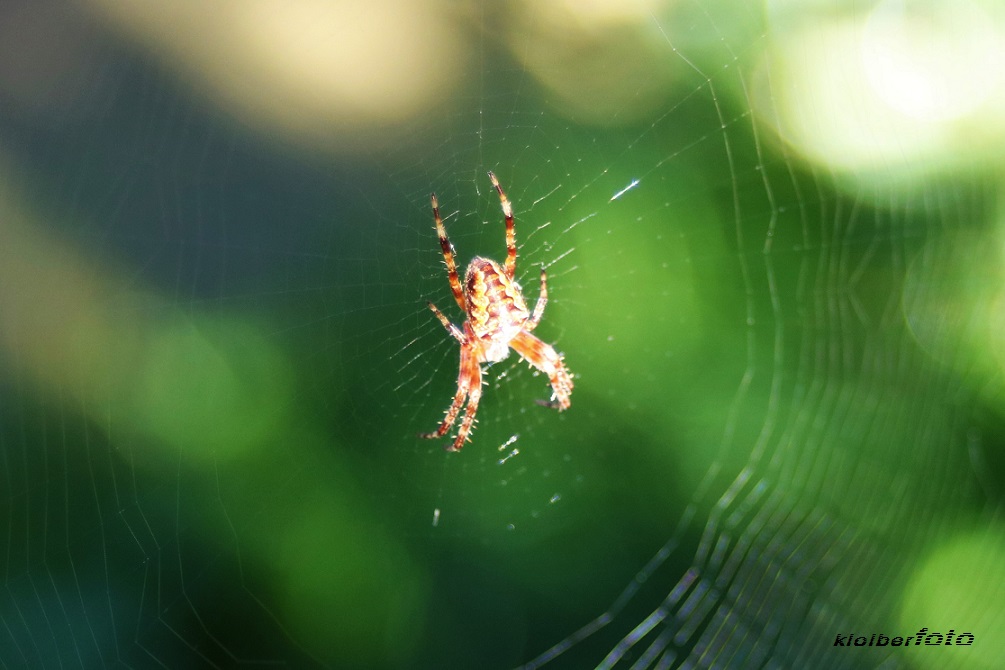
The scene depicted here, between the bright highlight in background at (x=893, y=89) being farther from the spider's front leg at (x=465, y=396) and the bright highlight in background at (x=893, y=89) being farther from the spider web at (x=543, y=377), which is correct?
the spider's front leg at (x=465, y=396)

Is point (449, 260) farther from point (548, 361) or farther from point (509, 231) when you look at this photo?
point (548, 361)

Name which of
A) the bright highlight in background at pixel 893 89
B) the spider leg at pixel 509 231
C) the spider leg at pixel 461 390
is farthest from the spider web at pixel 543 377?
the spider leg at pixel 509 231

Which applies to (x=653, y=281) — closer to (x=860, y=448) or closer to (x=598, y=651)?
(x=860, y=448)

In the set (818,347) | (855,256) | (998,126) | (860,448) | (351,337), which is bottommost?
(860,448)

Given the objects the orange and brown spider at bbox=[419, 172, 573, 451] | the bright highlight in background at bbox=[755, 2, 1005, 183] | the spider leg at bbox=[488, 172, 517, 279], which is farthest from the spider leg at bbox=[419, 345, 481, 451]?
the bright highlight in background at bbox=[755, 2, 1005, 183]

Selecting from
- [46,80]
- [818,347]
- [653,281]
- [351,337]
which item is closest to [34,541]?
[351,337]

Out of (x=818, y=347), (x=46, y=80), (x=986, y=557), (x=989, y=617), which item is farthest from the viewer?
(x=818, y=347)

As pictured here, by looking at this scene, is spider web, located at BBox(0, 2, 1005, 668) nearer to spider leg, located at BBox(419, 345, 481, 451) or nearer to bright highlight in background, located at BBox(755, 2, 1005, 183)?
bright highlight in background, located at BBox(755, 2, 1005, 183)
